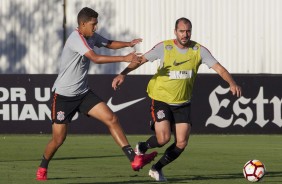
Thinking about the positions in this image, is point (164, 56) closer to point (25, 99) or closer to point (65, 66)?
point (65, 66)

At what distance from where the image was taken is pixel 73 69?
14031mm

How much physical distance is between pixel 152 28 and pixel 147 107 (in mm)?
8842

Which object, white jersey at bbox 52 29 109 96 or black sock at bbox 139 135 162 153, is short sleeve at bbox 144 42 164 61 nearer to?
white jersey at bbox 52 29 109 96

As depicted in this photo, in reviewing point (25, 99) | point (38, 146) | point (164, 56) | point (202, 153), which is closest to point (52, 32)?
point (25, 99)

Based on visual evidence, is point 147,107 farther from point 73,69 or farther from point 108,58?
point 108,58

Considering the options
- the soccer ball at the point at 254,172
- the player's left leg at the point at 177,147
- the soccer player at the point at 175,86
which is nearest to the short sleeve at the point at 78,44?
the soccer player at the point at 175,86

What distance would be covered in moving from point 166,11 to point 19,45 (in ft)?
15.4

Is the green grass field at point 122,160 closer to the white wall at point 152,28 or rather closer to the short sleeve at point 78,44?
the short sleeve at point 78,44

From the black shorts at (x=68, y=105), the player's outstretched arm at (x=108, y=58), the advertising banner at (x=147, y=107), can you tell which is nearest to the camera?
the player's outstretched arm at (x=108, y=58)

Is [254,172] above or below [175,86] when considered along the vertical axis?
below

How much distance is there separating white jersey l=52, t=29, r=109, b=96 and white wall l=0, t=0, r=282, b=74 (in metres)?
19.2

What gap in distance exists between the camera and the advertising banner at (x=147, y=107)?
82.1 feet

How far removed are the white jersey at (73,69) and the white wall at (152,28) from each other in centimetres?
1923

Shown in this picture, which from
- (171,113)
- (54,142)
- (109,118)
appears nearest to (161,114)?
(171,113)
